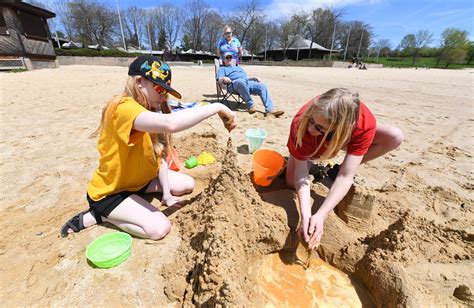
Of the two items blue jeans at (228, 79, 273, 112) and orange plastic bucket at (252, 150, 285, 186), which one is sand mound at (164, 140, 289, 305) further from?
blue jeans at (228, 79, 273, 112)

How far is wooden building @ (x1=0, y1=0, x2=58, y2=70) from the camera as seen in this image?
16.5 meters

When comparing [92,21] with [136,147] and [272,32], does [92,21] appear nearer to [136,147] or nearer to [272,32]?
[272,32]

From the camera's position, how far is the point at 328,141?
2074 mm

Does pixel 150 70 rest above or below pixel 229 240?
above

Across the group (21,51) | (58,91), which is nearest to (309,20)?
(21,51)

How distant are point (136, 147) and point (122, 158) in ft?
0.47

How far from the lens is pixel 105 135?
201 cm

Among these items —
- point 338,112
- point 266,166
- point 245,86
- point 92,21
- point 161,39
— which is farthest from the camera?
point 161,39

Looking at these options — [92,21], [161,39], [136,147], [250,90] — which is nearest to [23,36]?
[250,90]

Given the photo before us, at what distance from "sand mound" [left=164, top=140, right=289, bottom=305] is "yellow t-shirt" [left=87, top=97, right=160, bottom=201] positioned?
0.53 meters

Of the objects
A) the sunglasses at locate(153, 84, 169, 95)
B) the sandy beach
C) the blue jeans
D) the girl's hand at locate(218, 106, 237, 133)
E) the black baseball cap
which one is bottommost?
the sandy beach

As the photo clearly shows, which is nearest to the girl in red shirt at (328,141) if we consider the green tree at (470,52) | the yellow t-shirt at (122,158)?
the yellow t-shirt at (122,158)

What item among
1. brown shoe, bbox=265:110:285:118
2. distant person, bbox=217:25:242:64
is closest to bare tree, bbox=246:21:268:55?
distant person, bbox=217:25:242:64

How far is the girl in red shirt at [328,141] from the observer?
177 cm
